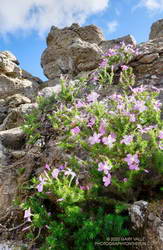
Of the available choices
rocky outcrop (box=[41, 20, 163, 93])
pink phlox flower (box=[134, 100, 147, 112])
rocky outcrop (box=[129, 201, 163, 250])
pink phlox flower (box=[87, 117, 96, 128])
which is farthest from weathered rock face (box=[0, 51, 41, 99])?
rocky outcrop (box=[129, 201, 163, 250])

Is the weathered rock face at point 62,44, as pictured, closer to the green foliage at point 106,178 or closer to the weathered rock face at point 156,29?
the weathered rock face at point 156,29

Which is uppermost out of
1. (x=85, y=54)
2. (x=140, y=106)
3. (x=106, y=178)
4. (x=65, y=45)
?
(x=65, y=45)

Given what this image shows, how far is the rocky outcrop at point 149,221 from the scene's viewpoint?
2018 mm

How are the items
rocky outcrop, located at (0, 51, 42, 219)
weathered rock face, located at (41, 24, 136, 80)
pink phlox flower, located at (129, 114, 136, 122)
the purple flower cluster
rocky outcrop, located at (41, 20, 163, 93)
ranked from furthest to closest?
1. weathered rock face, located at (41, 24, 136, 80)
2. rocky outcrop, located at (41, 20, 163, 93)
3. rocky outcrop, located at (0, 51, 42, 219)
4. pink phlox flower, located at (129, 114, 136, 122)
5. the purple flower cluster

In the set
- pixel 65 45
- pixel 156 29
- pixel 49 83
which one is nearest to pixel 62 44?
pixel 65 45

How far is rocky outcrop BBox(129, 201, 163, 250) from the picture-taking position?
6.62 feet

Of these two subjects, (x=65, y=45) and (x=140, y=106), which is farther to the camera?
(x=65, y=45)

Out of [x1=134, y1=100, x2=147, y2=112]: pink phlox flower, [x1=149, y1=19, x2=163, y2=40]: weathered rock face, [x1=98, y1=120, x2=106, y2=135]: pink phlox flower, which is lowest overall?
[x1=98, y1=120, x2=106, y2=135]: pink phlox flower

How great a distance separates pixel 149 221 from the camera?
2.15 metres

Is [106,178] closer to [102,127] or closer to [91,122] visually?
[102,127]

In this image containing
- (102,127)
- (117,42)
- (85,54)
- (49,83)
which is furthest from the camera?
(49,83)

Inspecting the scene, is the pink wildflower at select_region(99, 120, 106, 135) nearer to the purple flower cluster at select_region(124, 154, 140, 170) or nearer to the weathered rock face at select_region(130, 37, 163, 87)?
the purple flower cluster at select_region(124, 154, 140, 170)

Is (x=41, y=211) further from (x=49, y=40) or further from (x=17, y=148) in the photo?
(x=49, y=40)

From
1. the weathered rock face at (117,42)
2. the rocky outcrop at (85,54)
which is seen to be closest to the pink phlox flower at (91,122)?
the rocky outcrop at (85,54)
